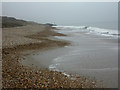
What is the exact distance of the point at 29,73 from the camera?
4.70 meters

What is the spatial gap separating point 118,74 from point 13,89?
395 cm

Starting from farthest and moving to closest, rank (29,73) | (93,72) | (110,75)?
(93,72) → (110,75) → (29,73)

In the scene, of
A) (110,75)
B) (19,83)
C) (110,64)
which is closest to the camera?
(19,83)

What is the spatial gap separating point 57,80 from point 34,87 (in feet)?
2.85

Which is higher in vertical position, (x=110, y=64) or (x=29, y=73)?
(x=29, y=73)

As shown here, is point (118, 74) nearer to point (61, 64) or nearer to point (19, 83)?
point (61, 64)

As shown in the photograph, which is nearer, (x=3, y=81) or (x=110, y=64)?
(x=3, y=81)

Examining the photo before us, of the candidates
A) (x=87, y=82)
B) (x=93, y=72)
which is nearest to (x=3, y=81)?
(x=87, y=82)

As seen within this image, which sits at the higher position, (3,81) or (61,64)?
(3,81)

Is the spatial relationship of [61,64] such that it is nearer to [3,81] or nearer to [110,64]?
[110,64]

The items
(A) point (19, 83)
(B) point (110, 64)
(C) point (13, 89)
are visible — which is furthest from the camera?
(B) point (110, 64)

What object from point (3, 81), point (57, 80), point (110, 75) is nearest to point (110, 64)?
point (110, 75)

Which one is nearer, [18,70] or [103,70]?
[18,70]

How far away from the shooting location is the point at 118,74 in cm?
513
